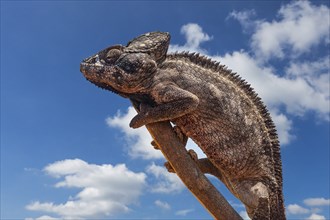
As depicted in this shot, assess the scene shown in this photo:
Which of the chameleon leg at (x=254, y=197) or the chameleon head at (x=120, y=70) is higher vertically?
the chameleon head at (x=120, y=70)

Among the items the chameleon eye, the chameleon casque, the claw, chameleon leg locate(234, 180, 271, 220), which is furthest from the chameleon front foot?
the chameleon eye

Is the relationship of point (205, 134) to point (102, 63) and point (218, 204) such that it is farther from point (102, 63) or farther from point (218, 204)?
point (102, 63)

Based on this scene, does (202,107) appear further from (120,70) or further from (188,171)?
(120,70)

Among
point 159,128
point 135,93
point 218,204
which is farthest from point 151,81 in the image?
point 218,204

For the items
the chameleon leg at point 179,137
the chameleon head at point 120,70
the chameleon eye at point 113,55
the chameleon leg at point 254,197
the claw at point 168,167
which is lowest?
the chameleon leg at point 254,197

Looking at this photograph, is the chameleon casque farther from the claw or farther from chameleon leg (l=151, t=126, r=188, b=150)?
the claw

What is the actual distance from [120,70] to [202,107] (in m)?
1.59

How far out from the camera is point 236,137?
8.11 metres

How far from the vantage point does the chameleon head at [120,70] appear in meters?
7.70

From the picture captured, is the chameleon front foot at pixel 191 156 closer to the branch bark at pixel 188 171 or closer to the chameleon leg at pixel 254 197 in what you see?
the branch bark at pixel 188 171

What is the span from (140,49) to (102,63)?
730 millimetres

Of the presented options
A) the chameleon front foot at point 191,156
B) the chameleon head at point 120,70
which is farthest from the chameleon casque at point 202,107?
the chameleon front foot at point 191,156

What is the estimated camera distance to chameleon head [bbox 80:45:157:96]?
25.2ft

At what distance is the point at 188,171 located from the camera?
7562 millimetres
